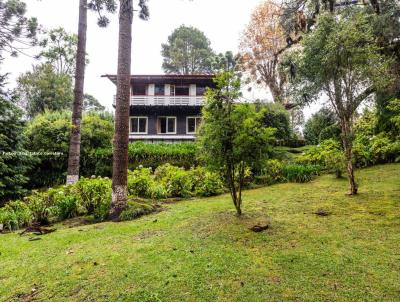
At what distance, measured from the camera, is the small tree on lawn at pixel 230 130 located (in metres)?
6.06

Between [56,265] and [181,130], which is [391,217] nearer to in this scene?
[56,265]

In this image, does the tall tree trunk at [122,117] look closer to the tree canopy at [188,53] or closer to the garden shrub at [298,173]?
the garden shrub at [298,173]

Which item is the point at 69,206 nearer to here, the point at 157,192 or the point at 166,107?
the point at 157,192

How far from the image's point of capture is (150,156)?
16453 mm

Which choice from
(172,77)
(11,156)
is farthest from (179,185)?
(172,77)

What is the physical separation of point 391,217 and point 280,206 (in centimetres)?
245

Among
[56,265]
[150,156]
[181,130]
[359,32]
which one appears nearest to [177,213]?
[56,265]

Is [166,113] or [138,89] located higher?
[138,89]

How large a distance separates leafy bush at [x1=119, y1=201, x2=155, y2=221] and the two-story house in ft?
57.1

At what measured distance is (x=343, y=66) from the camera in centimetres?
770

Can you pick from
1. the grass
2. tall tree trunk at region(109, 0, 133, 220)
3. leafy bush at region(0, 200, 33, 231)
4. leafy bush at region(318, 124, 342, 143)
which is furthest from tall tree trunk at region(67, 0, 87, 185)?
leafy bush at region(318, 124, 342, 143)

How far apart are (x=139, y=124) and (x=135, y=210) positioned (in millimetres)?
19274

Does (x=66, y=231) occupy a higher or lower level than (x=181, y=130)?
lower

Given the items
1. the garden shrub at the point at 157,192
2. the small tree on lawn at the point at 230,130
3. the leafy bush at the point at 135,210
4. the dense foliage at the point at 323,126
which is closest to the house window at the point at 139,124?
the dense foliage at the point at 323,126
